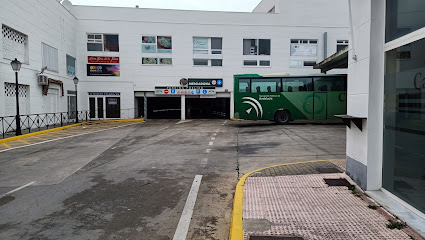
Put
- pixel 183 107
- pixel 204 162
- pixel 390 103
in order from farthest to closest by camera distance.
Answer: pixel 183 107 < pixel 204 162 < pixel 390 103

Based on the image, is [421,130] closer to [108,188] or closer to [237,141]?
[108,188]

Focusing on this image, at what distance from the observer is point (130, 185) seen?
7.04 m

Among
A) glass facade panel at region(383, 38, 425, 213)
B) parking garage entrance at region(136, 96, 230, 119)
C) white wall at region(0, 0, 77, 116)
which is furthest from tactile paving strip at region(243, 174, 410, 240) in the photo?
parking garage entrance at region(136, 96, 230, 119)

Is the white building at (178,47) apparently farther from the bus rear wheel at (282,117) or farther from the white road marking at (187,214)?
the white road marking at (187,214)

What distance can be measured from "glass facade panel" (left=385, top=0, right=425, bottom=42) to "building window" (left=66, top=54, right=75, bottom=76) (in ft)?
84.4

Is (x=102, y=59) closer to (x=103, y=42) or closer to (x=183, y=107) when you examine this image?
(x=103, y=42)

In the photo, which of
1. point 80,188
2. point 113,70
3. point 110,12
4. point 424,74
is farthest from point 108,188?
point 110,12

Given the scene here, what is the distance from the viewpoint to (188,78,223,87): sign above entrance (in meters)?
28.7

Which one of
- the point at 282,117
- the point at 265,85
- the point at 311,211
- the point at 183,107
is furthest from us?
the point at 183,107

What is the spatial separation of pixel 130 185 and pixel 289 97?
1581cm

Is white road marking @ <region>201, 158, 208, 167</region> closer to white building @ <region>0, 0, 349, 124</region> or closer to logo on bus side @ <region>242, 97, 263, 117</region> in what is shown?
logo on bus side @ <region>242, 97, 263, 117</region>

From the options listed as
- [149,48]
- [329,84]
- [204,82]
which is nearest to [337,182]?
[329,84]

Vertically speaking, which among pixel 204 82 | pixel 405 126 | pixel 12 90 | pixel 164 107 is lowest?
pixel 405 126

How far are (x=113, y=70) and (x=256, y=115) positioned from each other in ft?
48.4
